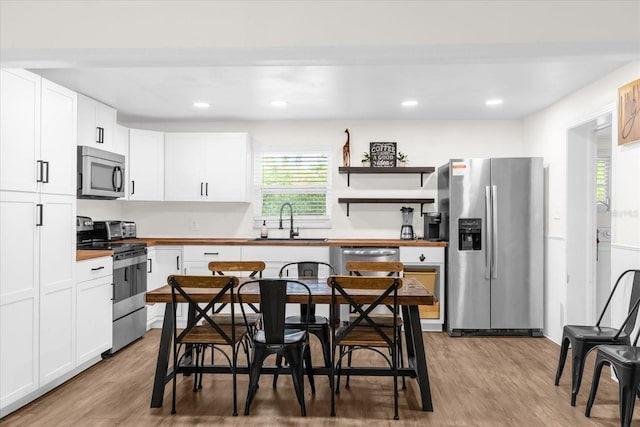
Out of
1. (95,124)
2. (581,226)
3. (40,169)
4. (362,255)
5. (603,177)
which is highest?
(95,124)

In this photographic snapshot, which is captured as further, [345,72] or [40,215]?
[345,72]

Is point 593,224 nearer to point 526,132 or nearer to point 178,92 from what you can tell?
point 526,132

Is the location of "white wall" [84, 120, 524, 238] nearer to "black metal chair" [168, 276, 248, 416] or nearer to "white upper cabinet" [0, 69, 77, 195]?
"white upper cabinet" [0, 69, 77, 195]

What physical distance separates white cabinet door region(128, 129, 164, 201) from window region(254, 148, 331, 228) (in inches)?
44.6

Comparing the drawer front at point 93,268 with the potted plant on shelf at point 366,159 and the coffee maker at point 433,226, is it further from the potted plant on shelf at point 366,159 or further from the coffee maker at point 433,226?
the coffee maker at point 433,226

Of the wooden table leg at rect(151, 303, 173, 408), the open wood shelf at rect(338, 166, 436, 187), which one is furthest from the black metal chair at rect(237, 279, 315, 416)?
the open wood shelf at rect(338, 166, 436, 187)

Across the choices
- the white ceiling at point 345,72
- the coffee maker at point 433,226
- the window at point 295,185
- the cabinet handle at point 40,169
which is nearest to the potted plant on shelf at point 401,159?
the white ceiling at point 345,72

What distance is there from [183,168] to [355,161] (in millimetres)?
2031

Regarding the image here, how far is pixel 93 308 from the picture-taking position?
3.93 meters

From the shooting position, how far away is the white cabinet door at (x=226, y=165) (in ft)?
18.2

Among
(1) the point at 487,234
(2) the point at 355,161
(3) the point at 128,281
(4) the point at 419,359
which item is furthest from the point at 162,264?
(1) the point at 487,234

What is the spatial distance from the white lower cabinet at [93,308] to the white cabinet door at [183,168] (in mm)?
1549

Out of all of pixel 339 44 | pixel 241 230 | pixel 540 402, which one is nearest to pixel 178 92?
pixel 241 230

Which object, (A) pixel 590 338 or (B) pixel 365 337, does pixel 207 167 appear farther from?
(A) pixel 590 338
